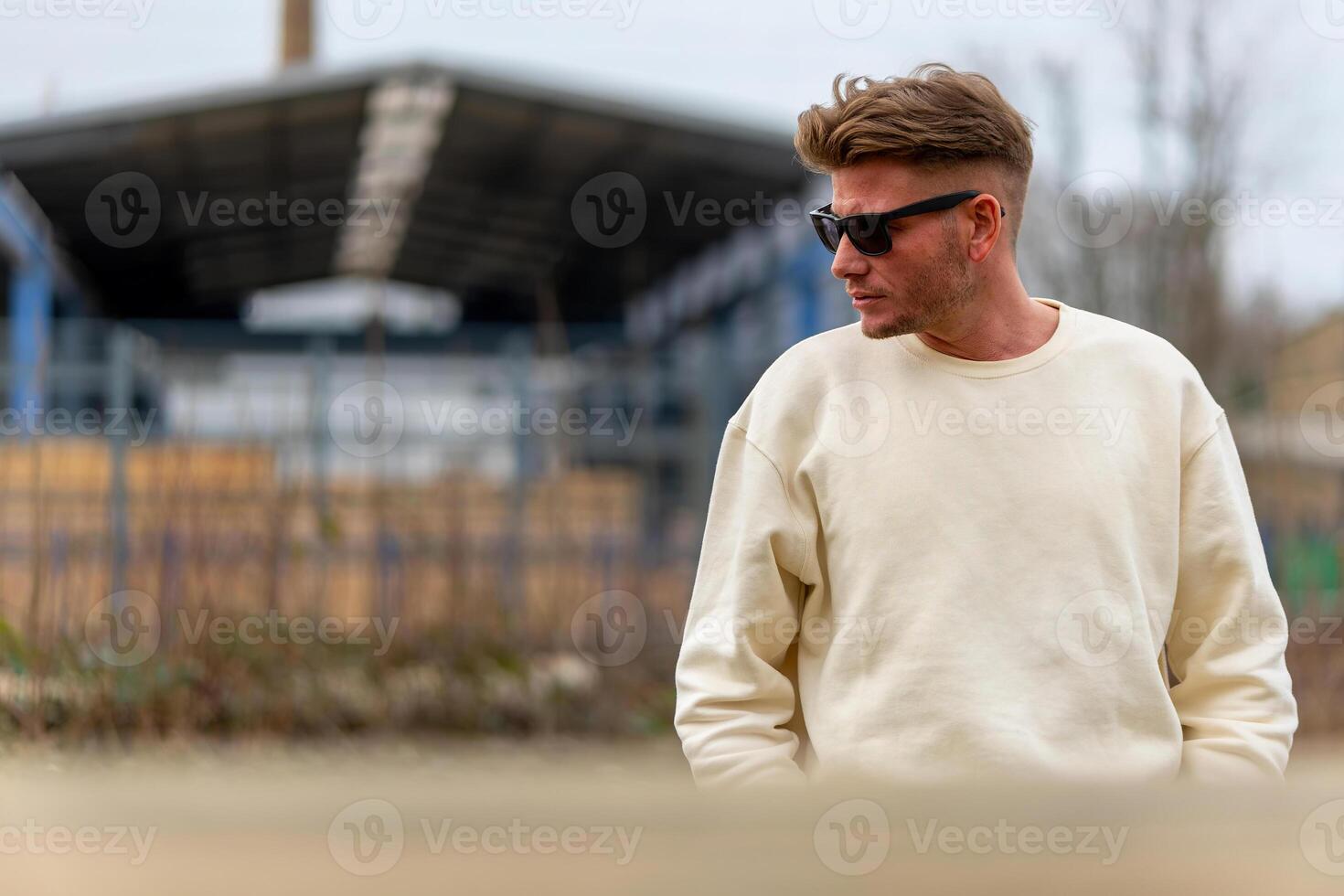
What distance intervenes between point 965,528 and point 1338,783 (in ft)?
3.05

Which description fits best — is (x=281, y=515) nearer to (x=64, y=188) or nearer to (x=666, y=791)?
(x=666, y=791)

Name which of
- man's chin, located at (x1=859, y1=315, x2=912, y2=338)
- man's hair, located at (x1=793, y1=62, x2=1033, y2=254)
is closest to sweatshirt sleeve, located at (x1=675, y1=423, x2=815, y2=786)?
man's chin, located at (x1=859, y1=315, x2=912, y2=338)

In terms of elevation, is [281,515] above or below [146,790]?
below

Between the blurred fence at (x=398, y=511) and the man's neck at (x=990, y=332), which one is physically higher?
the man's neck at (x=990, y=332)

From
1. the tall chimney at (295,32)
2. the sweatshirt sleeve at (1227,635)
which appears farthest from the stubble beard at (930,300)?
the tall chimney at (295,32)

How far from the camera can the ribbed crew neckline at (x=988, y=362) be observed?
66.6 inches

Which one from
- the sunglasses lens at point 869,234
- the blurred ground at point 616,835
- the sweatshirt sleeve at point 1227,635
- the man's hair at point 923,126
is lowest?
the sweatshirt sleeve at point 1227,635

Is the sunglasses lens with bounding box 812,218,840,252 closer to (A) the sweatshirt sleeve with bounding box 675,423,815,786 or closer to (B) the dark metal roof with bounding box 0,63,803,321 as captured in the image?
(A) the sweatshirt sleeve with bounding box 675,423,815,786

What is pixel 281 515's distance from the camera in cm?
591

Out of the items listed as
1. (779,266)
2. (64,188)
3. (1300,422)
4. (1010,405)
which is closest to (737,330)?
(779,266)

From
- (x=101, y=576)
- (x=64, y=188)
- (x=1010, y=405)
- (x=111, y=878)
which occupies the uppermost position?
(x=64, y=188)

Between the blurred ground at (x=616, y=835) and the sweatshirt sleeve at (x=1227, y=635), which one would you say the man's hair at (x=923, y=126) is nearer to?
the sweatshirt sleeve at (x=1227, y=635)

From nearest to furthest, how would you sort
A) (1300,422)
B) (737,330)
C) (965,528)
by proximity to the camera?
Result: (965,528) < (1300,422) < (737,330)

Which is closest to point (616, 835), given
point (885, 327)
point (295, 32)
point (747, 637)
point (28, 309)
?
point (747, 637)
